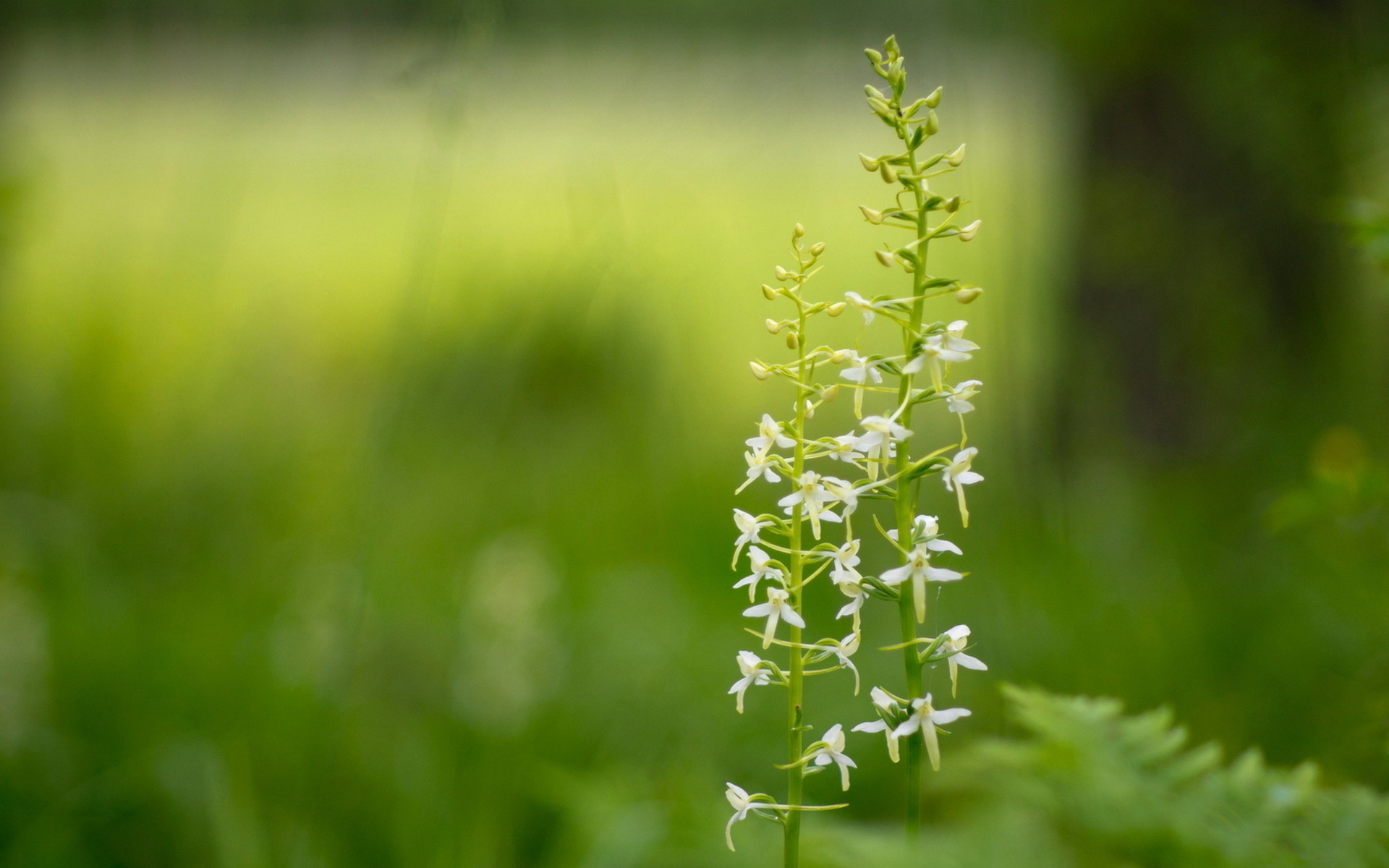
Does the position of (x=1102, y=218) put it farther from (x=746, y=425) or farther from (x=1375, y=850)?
(x=1375, y=850)

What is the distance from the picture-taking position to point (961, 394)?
3.35ft

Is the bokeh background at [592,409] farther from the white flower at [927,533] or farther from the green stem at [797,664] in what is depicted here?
the white flower at [927,533]

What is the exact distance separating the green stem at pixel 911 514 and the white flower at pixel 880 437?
0.07ft

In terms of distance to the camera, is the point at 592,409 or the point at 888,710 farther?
the point at 592,409

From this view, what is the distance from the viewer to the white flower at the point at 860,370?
40.5 inches

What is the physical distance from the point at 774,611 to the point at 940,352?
1.15 feet

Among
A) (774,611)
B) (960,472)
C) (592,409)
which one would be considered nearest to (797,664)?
(774,611)

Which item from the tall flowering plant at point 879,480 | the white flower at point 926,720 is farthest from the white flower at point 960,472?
the white flower at point 926,720

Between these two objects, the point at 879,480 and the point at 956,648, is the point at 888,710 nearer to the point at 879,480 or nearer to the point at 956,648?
the point at 956,648

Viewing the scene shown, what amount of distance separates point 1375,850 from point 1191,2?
169 inches

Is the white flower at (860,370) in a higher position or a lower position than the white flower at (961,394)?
higher

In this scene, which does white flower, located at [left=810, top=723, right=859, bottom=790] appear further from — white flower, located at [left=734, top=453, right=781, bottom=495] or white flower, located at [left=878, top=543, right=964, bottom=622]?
white flower, located at [left=734, top=453, right=781, bottom=495]

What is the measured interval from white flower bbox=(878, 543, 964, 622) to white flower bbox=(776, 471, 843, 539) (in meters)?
0.09

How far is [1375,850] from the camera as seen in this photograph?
1261 mm
